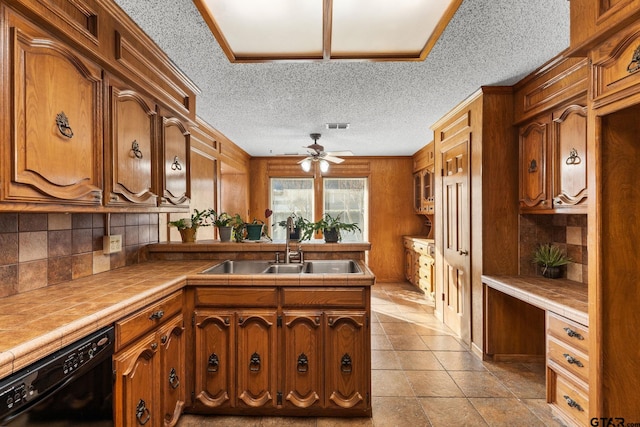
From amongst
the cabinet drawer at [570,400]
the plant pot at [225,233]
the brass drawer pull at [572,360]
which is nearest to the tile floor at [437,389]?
the cabinet drawer at [570,400]

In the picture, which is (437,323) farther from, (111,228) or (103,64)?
(103,64)

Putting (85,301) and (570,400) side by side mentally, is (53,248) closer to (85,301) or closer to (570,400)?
(85,301)

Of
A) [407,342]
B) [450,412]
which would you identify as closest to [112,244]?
[450,412]

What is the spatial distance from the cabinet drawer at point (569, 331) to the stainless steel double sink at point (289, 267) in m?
1.30

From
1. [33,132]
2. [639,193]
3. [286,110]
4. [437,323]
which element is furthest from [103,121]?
[437,323]

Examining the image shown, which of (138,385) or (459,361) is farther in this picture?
(459,361)

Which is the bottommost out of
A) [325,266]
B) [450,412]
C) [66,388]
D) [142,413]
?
[450,412]

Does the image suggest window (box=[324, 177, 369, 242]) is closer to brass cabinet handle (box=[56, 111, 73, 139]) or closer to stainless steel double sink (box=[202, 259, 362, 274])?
stainless steel double sink (box=[202, 259, 362, 274])

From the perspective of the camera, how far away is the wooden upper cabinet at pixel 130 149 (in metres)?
1.78

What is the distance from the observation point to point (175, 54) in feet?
7.58

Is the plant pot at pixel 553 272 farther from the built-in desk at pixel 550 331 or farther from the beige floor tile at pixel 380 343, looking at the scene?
the beige floor tile at pixel 380 343

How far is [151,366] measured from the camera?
68.7 inches

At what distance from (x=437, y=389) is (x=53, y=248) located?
2644 millimetres

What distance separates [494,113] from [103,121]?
295 cm
